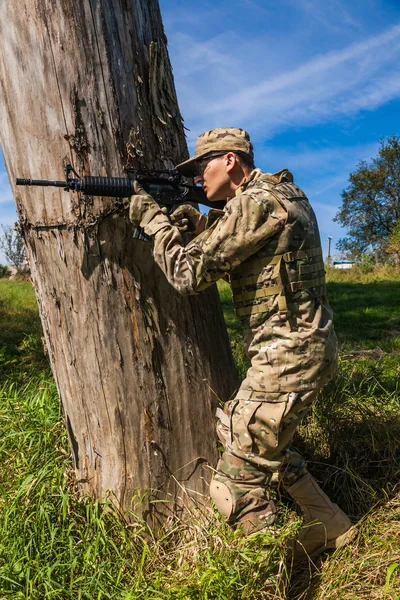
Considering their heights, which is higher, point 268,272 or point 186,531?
point 268,272

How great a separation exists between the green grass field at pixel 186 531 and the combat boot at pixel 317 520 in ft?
0.25

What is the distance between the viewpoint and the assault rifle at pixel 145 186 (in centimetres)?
286

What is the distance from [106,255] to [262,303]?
0.87 m

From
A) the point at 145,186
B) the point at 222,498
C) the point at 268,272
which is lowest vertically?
the point at 222,498

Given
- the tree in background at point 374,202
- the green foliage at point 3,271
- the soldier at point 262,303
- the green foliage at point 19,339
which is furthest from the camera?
the tree in background at point 374,202

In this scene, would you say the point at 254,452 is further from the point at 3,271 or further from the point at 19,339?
the point at 3,271

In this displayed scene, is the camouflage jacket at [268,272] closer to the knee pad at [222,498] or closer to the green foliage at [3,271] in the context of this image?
the knee pad at [222,498]

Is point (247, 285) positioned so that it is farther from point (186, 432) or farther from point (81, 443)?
point (81, 443)

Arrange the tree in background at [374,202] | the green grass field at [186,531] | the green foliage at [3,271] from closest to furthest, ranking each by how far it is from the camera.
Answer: the green grass field at [186,531]
the green foliage at [3,271]
the tree in background at [374,202]

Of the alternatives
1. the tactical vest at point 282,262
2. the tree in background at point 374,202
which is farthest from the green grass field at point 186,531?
the tree in background at point 374,202

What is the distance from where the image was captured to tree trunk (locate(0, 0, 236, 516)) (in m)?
2.92

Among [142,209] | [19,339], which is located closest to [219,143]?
[142,209]

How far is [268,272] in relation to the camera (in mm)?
2920

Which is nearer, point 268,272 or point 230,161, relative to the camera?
point 268,272
